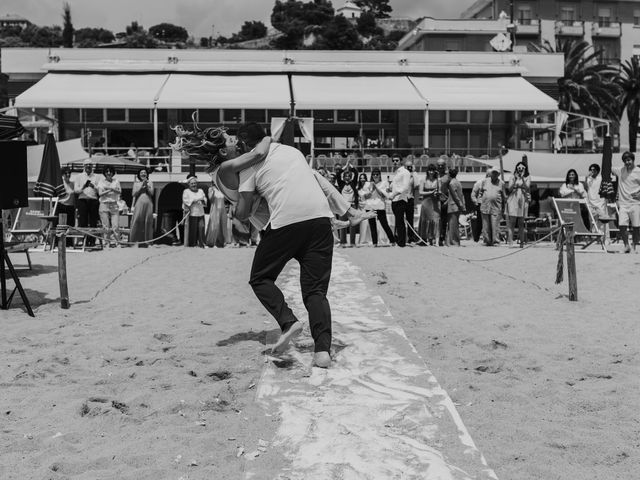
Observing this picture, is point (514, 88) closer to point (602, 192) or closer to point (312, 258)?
point (602, 192)

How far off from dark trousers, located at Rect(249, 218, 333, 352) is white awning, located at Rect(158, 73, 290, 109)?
20.9m

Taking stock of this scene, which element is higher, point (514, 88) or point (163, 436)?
point (514, 88)

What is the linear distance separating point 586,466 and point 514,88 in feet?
89.1

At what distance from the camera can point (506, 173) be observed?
21.5 meters

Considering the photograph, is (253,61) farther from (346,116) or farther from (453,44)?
(453,44)

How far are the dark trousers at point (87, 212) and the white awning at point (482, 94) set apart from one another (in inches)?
557

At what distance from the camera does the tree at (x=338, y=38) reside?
108 metres

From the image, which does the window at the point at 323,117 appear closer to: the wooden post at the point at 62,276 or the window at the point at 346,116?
the window at the point at 346,116

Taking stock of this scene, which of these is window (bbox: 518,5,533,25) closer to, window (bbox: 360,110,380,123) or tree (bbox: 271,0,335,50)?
window (bbox: 360,110,380,123)

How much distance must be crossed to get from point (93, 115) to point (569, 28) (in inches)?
1750

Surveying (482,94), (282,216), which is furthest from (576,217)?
(482,94)

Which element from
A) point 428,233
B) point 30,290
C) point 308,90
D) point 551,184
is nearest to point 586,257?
point 428,233

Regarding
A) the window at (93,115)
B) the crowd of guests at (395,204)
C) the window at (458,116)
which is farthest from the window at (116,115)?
the crowd of guests at (395,204)

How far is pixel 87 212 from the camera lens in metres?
15.1
